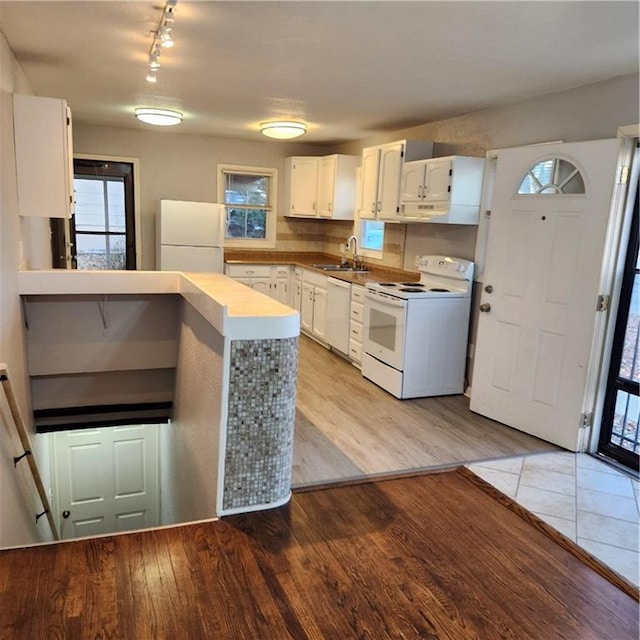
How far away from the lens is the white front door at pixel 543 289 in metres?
3.13

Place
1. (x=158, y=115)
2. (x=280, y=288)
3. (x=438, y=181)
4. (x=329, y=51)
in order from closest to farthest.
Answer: (x=329, y=51)
(x=438, y=181)
(x=158, y=115)
(x=280, y=288)

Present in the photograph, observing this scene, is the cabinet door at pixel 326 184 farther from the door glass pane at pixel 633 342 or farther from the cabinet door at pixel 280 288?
the door glass pane at pixel 633 342

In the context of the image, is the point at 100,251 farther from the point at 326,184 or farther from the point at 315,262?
the point at 326,184

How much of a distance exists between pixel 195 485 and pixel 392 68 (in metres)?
2.76

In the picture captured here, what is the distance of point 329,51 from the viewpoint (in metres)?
2.80

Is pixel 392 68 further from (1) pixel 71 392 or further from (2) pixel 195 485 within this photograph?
(1) pixel 71 392

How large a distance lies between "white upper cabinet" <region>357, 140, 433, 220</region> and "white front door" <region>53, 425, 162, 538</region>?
2.94m

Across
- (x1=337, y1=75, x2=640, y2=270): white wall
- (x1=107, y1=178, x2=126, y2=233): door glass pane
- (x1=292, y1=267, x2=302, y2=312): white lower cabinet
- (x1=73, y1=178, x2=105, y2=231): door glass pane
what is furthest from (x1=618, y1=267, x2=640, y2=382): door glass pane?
(x1=73, y1=178, x2=105, y2=231): door glass pane

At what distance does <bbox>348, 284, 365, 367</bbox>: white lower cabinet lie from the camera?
16.1 feet

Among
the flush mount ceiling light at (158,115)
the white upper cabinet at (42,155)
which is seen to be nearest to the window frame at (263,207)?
the flush mount ceiling light at (158,115)

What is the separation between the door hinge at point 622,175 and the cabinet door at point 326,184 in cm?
355

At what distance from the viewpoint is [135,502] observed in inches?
192

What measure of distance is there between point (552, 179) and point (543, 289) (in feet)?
2.36

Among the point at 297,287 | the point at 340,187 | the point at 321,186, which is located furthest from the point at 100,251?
the point at 340,187
